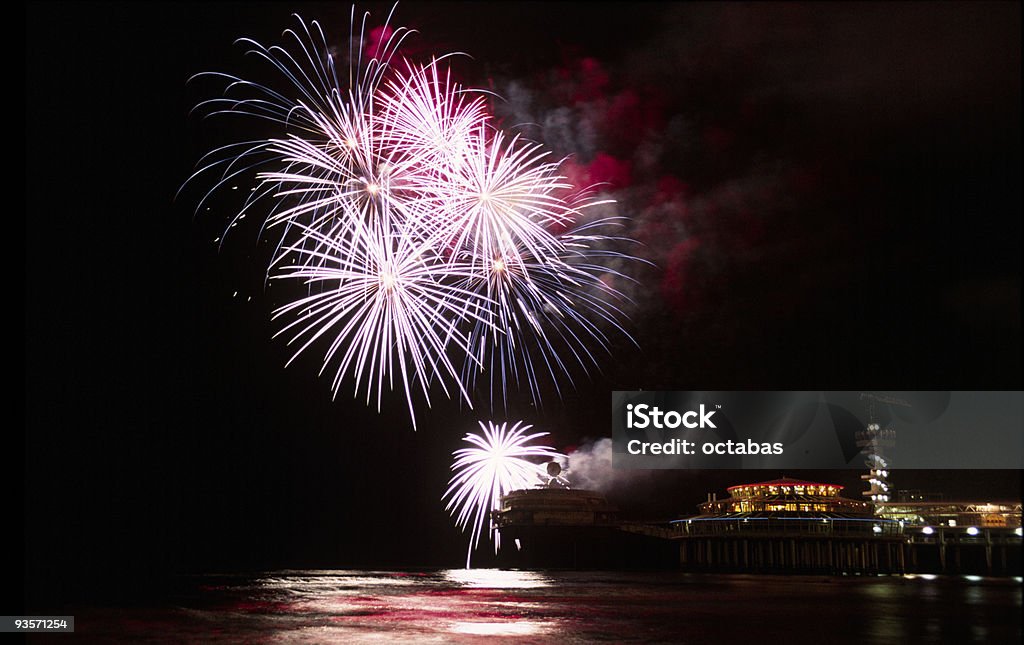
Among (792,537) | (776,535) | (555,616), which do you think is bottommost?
(555,616)

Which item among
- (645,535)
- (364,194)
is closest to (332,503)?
(645,535)

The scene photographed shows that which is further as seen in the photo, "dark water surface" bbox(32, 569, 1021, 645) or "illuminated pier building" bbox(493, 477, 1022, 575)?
"illuminated pier building" bbox(493, 477, 1022, 575)

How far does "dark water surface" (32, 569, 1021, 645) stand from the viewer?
2181 centimetres

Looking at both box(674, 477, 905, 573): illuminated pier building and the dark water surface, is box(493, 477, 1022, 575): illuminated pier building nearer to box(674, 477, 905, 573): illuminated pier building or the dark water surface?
box(674, 477, 905, 573): illuminated pier building

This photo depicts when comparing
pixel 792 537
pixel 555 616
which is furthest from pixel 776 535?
pixel 555 616

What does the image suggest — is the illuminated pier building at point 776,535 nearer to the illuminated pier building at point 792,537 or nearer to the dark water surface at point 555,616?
the illuminated pier building at point 792,537

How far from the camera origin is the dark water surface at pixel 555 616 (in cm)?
2181

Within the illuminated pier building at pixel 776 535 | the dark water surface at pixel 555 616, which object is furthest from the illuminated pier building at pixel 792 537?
the dark water surface at pixel 555 616

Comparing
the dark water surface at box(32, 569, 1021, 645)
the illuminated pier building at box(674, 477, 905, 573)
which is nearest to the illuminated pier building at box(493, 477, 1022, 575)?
the illuminated pier building at box(674, 477, 905, 573)

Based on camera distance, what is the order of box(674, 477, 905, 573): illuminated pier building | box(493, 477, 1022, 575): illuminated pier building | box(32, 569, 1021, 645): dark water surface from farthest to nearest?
box(493, 477, 1022, 575): illuminated pier building, box(674, 477, 905, 573): illuminated pier building, box(32, 569, 1021, 645): dark water surface

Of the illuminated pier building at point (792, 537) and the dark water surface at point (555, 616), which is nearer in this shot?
the dark water surface at point (555, 616)

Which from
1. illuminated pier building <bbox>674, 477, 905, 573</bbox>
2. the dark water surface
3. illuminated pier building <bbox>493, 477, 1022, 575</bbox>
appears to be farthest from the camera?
illuminated pier building <bbox>493, 477, 1022, 575</bbox>

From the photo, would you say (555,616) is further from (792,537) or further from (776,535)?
(792,537)

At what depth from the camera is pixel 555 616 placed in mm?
26297
